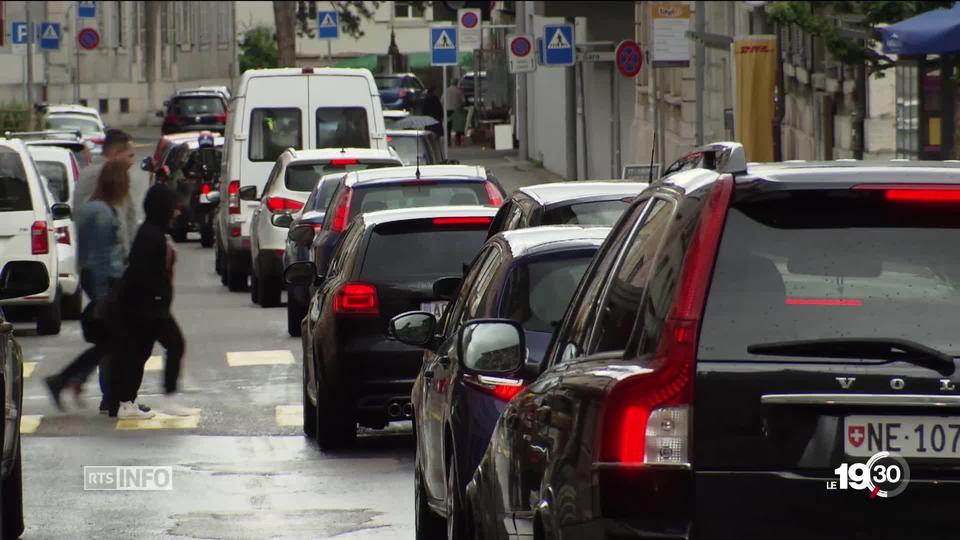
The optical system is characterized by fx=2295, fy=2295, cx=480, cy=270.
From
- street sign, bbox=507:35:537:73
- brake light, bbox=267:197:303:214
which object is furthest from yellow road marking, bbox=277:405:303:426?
street sign, bbox=507:35:537:73

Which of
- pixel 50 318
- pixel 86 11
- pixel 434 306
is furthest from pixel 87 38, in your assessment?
pixel 434 306

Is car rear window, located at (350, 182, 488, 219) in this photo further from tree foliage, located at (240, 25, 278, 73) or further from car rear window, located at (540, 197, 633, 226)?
tree foliage, located at (240, 25, 278, 73)

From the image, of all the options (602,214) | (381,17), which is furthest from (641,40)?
(381,17)

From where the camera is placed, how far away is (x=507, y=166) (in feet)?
167

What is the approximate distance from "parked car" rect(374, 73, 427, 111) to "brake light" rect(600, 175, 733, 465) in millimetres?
49513

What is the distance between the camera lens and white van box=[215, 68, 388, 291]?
2664cm

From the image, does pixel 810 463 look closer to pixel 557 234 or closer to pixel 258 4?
pixel 557 234

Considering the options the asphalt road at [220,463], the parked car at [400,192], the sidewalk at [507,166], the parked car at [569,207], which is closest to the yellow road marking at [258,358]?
the asphalt road at [220,463]

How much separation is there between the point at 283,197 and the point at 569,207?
1197 cm

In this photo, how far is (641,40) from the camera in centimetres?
4381

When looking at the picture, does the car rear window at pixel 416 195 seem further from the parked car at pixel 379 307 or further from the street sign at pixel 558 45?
the street sign at pixel 558 45

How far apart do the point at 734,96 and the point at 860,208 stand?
24.3m

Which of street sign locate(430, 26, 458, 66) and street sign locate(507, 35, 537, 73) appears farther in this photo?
street sign locate(430, 26, 458, 66)

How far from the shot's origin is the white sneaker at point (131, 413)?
14805mm
